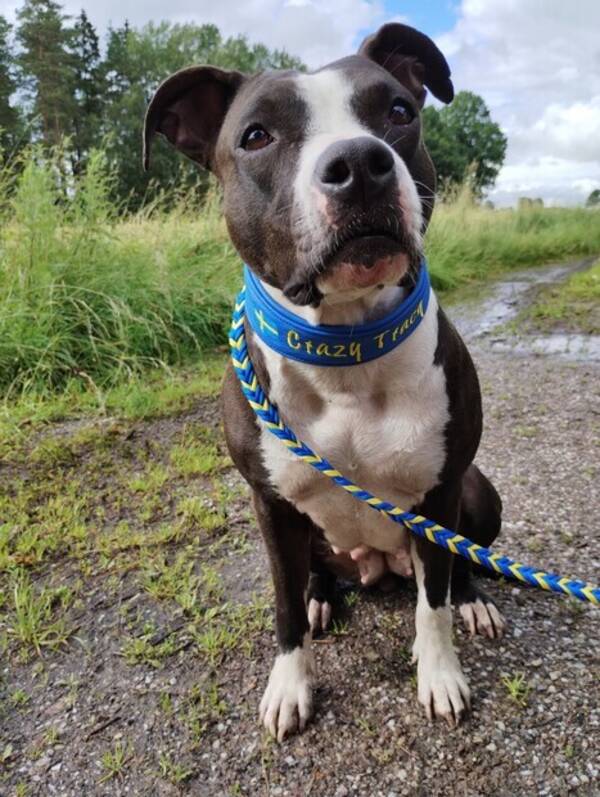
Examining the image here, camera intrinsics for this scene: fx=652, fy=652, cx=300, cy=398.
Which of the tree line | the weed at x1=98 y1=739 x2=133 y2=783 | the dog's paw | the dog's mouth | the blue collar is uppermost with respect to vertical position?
the tree line

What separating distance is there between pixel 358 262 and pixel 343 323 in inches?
10.2

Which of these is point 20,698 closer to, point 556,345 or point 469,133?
point 556,345

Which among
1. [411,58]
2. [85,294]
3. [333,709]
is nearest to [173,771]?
[333,709]

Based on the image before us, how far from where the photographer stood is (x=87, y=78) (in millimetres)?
34688

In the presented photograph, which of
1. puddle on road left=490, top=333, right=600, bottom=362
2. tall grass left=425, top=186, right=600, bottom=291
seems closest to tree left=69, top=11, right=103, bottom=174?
tall grass left=425, top=186, right=600, bottom=291

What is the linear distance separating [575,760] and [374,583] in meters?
0.80

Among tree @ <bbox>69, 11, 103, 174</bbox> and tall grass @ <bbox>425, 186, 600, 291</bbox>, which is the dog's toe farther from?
tree @ <bbox>69, 11, 103, 174</bbox>

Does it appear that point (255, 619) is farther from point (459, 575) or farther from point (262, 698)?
point (459, 575)

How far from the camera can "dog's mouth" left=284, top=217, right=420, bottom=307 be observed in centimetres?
133

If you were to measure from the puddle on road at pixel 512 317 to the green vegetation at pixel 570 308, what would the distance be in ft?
0.57

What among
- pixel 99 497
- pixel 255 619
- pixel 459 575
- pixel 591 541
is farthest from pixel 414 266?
pixel 99 497

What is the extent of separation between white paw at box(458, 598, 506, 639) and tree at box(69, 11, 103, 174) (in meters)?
33.9

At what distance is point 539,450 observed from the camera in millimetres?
3410

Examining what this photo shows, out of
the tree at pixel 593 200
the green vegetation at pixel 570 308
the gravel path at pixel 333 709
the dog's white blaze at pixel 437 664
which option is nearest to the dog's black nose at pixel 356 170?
the dog's white blaze at pixel 437 664
